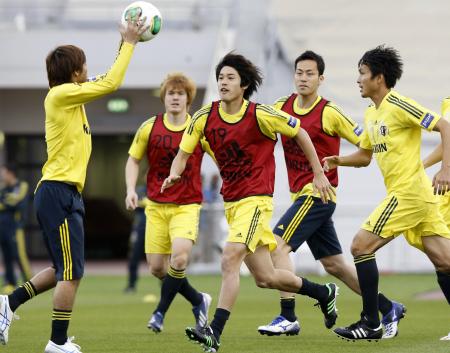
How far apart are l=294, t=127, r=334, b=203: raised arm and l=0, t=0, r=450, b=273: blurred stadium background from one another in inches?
576

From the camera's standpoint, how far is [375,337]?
8.84 meters

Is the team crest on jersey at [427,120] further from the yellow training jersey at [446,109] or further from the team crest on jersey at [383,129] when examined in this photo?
the yellow training jersey at [446,109]

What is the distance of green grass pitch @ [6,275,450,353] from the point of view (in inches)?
342

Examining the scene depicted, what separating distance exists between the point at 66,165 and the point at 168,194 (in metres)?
2.61

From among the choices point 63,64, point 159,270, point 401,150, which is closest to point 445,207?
point 401,150

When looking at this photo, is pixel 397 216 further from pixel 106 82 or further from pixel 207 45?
pixel 207 45

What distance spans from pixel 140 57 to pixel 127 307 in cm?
1167

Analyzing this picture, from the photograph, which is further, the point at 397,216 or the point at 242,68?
the point at 242,68

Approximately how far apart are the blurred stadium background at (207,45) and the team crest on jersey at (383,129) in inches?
565

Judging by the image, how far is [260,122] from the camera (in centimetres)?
866

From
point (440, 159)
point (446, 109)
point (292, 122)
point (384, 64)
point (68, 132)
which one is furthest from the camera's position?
point (446, 109)

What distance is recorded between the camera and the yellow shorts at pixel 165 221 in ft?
34.2

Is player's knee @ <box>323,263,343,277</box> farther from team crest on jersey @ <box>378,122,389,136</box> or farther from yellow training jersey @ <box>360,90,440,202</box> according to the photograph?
team crest on jersey @ <box>378,122,389,136</box>

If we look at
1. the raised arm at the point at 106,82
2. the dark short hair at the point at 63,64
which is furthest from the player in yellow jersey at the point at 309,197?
the dark short hair at the point at 63,64
